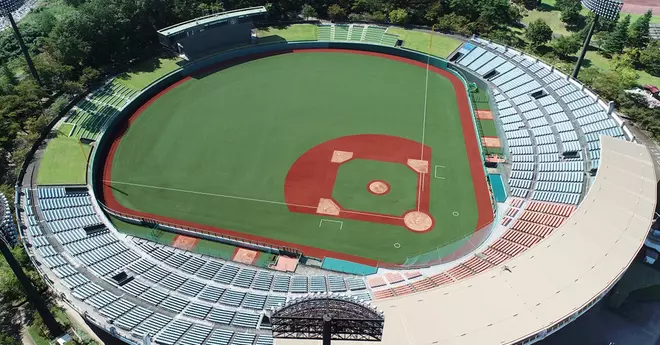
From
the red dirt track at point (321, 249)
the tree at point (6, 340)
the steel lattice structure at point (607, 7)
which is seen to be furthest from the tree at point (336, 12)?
the tree at point (6, 340)

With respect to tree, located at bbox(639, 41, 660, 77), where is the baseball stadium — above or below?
below

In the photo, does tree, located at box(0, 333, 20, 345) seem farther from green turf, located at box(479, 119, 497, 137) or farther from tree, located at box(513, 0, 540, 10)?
tree, located at box(513, 0, 540, 10)

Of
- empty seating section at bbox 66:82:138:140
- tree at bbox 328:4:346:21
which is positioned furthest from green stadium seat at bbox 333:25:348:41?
empty seating section at bbox 66:82:138:140

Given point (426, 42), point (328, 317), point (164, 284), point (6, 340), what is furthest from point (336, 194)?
point (426, 42)

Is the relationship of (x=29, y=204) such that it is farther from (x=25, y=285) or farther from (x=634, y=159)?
(x=634, y=159)

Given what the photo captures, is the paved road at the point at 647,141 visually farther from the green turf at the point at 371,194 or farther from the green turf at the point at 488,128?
the green turf at the point at 371,194

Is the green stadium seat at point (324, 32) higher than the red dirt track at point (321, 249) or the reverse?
higher
